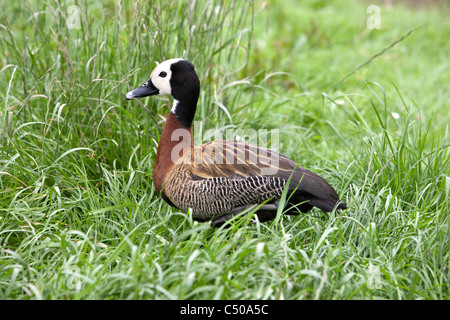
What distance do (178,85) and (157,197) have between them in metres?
0.74

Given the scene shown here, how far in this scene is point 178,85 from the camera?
3102 millimetres

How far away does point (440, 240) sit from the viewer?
2633mm

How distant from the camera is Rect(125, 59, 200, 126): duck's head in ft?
10.0

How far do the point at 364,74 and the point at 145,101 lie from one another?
3.14 metres

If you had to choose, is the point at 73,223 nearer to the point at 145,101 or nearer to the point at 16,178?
the point at 16,178

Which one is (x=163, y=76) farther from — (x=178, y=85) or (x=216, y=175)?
(x=216, y=175)

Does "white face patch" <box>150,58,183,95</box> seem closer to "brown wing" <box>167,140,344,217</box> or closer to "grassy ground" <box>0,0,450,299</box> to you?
"grassy ground" <box>0,0,450,299</box>

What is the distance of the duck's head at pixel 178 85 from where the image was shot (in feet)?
10.0

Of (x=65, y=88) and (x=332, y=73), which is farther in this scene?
(x=332, y=73)

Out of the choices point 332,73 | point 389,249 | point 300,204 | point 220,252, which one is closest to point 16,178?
point 220,252

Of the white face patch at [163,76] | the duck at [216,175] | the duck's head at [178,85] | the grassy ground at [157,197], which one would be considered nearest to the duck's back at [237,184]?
the duck at [216,175]

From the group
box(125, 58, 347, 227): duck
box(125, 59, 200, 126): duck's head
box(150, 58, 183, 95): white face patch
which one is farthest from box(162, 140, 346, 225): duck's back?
box(150, 58, 183, 95): white face patch

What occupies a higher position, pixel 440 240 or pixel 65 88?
pixel 65 88
